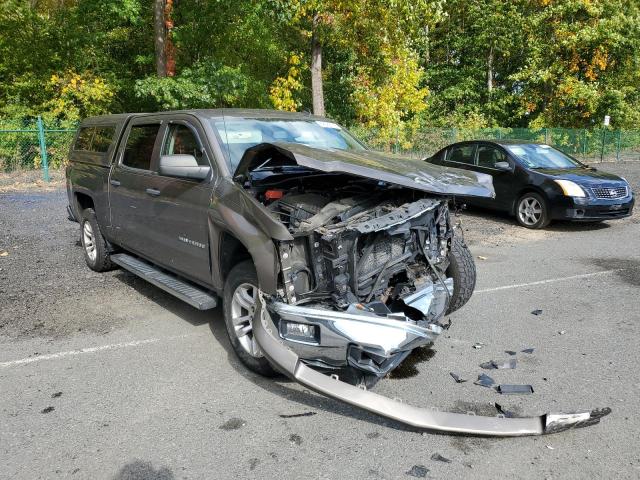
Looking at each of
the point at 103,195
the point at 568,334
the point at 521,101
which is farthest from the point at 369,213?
the point at 521,101

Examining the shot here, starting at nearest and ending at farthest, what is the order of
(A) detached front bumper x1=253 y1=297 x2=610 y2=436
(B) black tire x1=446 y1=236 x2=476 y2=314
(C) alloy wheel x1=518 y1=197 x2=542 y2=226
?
(A) detached front bumper x1=253 y1=297 x2=610 y2=436 → (B) black tire x1=446 y1=236 x2=476 y2=314 → (C) alloy wheel x1=518 y1=197 x2=542 y2=226

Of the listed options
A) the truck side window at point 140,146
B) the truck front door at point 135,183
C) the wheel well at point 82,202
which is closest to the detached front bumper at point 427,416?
the truck front door at point 135,183

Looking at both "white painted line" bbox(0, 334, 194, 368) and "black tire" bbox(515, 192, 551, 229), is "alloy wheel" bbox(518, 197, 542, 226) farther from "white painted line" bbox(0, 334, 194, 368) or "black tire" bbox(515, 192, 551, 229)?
"white painted line" bbox(0, 334, 194, 368)

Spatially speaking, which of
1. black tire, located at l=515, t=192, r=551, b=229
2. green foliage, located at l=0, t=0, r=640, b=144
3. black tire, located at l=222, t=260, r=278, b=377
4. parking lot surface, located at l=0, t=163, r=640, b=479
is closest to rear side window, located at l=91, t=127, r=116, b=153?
parking lot surface, located at l=0, t=163, r=640, b=479

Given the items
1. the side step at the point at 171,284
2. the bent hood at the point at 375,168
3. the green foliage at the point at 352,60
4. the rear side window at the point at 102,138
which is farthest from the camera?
the green foliage at the point at 352,60

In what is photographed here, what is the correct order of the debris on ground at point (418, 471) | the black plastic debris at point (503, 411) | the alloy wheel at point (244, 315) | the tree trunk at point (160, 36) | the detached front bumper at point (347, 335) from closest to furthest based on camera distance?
the debris on ground at point (418, 471)
the detached front bumper at point (347, 335)
the black plastic debris at point (503, 411)
the alloy wheel at point (244, 315)
the tree trunk at point (160, 36)

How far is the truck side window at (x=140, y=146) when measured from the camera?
524 cm

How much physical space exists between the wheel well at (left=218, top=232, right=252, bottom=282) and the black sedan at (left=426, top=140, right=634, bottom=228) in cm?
693

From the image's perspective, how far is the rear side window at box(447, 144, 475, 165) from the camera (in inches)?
433

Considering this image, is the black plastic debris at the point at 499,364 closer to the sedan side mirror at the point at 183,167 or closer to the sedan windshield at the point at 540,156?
the sedan side mirror at the point at 183,167

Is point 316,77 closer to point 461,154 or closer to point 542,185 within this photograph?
point 461,154

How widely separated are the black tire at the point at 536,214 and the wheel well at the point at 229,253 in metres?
6.98

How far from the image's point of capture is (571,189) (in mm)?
9062

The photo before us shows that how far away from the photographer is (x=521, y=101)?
31141 millimetres
